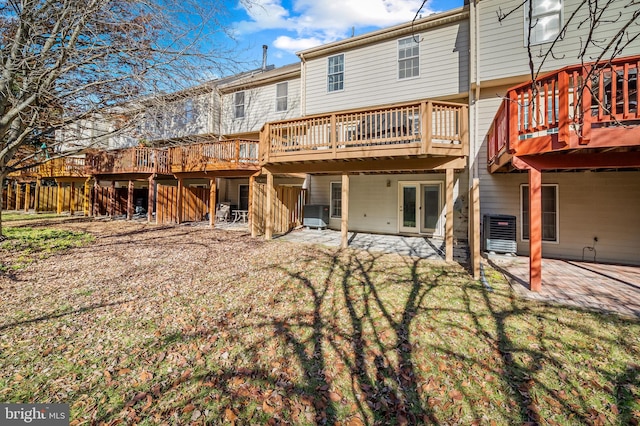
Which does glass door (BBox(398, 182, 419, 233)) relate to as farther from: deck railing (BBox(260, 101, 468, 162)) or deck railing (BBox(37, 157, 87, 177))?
deck railing (BBox(37, 157, 87, 177))

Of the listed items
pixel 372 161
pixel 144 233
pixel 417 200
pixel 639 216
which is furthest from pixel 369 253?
pixel 144 233

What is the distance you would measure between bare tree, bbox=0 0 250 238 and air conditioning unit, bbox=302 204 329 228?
604 cm

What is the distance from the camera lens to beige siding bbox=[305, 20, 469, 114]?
9.02m

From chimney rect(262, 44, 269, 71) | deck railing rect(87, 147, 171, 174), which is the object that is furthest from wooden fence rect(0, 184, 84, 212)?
chimney rect(262, 44, 269, 71)

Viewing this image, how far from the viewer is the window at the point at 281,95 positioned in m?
13.0

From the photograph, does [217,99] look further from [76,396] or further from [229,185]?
[76,396]

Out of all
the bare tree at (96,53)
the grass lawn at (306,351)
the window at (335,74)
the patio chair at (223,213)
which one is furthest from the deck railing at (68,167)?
the window at (335,74)

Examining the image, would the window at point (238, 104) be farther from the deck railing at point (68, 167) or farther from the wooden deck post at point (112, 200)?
the deck railing at point (68, 167)

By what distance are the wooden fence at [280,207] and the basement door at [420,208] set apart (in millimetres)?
4237

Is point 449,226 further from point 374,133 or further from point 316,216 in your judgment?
point 316,216

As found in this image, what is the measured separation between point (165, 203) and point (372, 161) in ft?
32.4

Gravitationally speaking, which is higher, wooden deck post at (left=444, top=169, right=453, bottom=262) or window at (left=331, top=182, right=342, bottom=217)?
window at (left=331, top=182, right=342, bottom=217)

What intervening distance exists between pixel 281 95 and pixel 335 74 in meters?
3.13

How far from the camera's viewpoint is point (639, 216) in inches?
264
